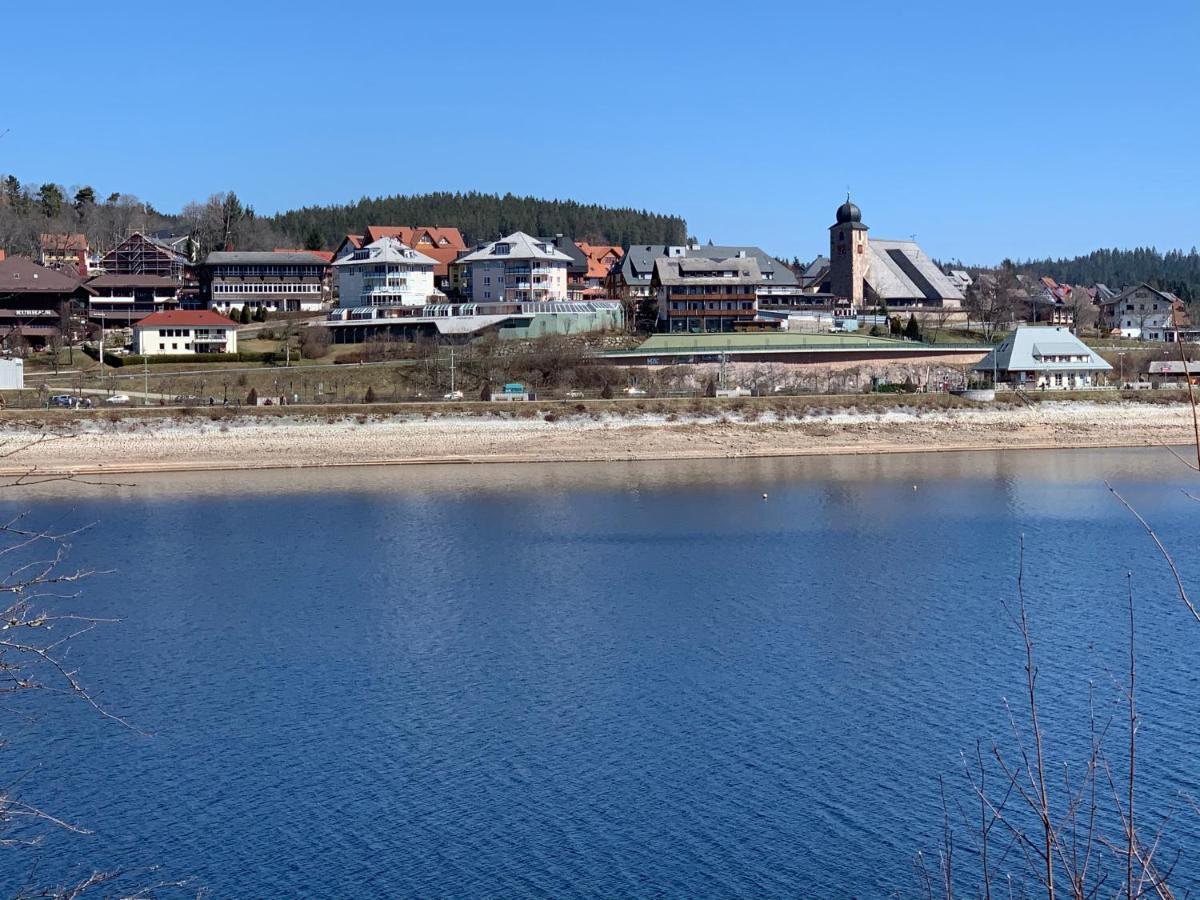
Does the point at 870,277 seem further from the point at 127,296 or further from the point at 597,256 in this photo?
the point at 127,296

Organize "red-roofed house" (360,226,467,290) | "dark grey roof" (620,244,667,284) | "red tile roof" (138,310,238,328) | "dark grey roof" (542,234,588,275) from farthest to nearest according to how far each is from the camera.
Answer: "red-roofed house" (360,226,467,290) < "dark grey roof" (542,234,588,275) < "dark grey roof" (620,244,667,284) < "red tile roof" (138,310,238,328)

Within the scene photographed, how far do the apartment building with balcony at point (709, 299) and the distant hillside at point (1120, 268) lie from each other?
8495 centimetres

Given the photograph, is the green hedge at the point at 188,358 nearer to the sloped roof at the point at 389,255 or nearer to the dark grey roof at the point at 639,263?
the sloped roof at the point at 389,255

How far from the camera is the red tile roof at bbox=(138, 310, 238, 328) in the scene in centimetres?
5556

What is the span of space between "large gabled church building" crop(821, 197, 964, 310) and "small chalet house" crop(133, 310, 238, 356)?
35317 millimetres

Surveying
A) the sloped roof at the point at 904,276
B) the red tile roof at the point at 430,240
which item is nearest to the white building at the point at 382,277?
the red tile roof at the point at 430,240

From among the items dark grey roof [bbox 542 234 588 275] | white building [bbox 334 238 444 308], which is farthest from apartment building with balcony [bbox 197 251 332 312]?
dark grey roof [bbox 542 234 588 275]

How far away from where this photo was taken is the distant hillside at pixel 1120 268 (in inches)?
5807

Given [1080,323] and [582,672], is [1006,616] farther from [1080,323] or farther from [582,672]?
[1080,323]

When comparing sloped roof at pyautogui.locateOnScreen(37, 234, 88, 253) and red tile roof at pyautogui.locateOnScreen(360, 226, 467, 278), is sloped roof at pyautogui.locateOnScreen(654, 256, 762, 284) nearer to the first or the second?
red tile roof at pyautogui.locateOnScreen(360, 226, 467, 278)

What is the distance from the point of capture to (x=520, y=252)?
215 ft

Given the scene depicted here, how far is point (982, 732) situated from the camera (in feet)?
47.4

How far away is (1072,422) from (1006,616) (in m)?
28.1

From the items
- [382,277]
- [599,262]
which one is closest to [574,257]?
[599,262]
